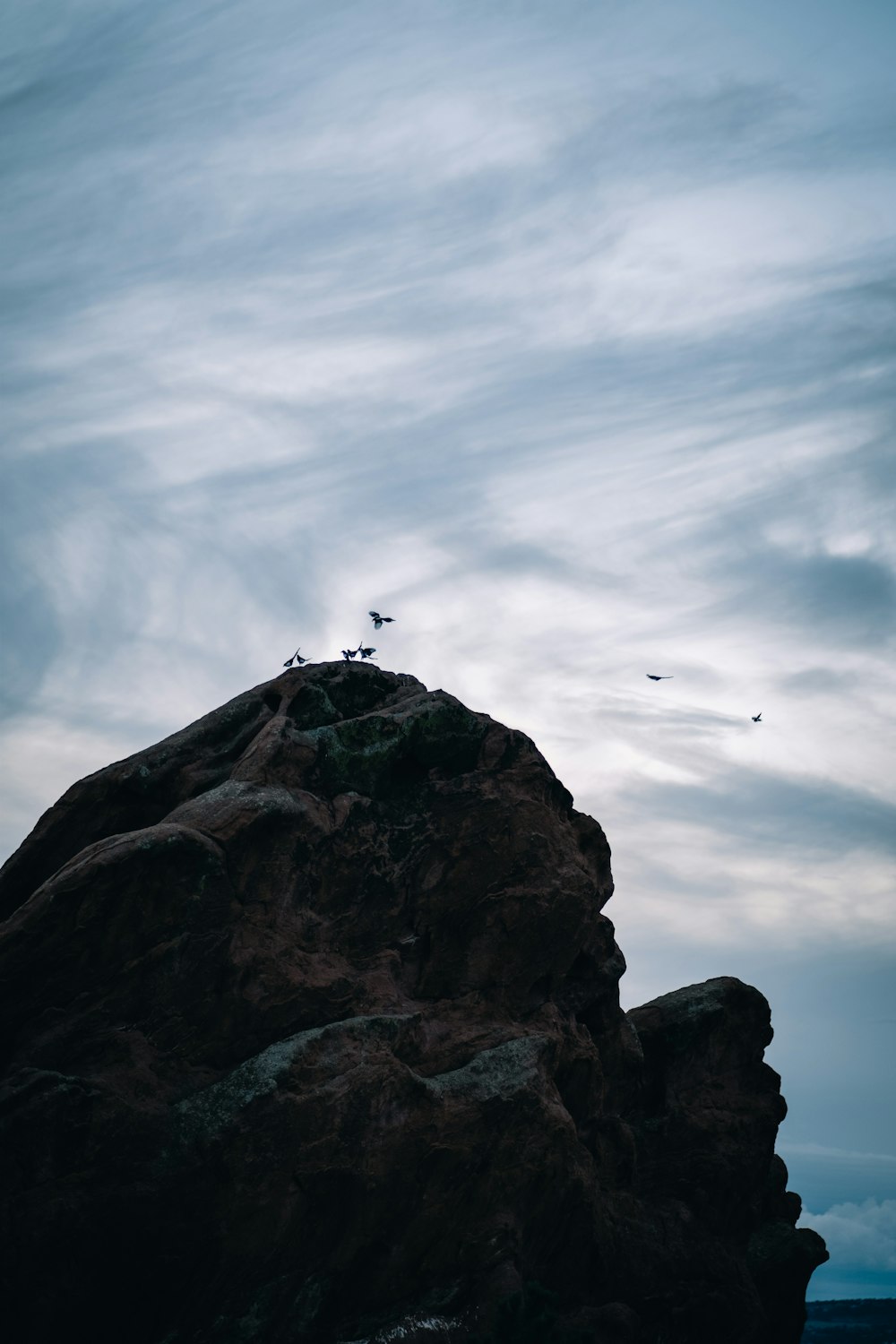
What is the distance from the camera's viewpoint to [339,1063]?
35.9 metres

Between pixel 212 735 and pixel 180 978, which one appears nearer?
pixel 180 978

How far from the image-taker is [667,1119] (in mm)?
49656

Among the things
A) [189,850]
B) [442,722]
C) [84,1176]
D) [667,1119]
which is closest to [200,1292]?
[84,1176]

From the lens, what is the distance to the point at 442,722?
4334 cm

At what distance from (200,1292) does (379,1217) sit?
18.1 feet

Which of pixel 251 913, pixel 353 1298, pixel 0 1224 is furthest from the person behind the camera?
pixel 251 913

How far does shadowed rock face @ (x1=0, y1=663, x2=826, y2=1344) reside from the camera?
A: 33062 mm

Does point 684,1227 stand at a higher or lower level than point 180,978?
lower

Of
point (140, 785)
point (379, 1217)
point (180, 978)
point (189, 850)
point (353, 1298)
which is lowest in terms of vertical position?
point (353, 1298)

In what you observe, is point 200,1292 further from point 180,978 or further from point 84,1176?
point 180,978

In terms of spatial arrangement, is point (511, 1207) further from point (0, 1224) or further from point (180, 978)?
point (0, 1224)

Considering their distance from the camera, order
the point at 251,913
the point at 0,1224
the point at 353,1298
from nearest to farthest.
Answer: the point at 0,1224 < the point at 353,1298 < the point at 251,913

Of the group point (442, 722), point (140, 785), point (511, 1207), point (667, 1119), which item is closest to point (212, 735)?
point (140, 785)

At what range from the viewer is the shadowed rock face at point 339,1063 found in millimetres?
33062
